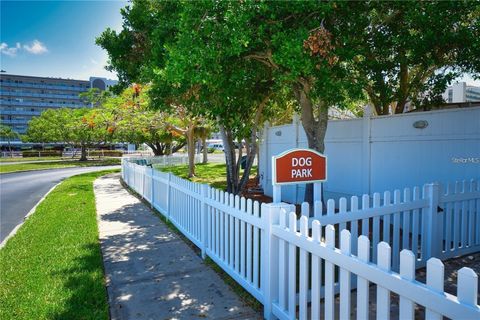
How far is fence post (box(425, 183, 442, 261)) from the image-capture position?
4738mm

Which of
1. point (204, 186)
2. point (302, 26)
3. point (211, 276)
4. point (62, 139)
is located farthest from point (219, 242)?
Answer: point (62, 139)

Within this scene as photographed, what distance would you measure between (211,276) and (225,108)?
4.17 m

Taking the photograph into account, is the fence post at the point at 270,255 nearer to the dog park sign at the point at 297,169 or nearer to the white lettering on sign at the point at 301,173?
the dog park sign at the point at 297,169

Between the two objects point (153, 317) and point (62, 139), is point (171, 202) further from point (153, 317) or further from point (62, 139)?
point (62, 139)

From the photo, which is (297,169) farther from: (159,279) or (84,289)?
(84,289)

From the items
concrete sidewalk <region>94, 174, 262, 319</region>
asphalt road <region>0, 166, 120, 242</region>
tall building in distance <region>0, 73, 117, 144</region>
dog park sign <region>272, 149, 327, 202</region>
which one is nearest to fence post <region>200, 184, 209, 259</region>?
concrete sidewalk <region>94, 174, 262, 319</region>

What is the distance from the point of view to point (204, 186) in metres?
5.57

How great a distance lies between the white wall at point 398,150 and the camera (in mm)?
6160

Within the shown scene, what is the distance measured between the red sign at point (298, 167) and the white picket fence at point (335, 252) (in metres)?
0.33

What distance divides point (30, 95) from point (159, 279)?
4416 inches

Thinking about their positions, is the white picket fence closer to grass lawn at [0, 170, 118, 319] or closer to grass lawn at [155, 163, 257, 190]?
grass lawn at [0, 170, 118, 319]

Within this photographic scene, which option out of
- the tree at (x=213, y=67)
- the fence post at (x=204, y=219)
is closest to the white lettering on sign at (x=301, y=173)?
the fence post at (x=204, y=219)

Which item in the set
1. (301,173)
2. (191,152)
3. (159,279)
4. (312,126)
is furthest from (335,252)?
(191,152)

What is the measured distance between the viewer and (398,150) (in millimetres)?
7258
